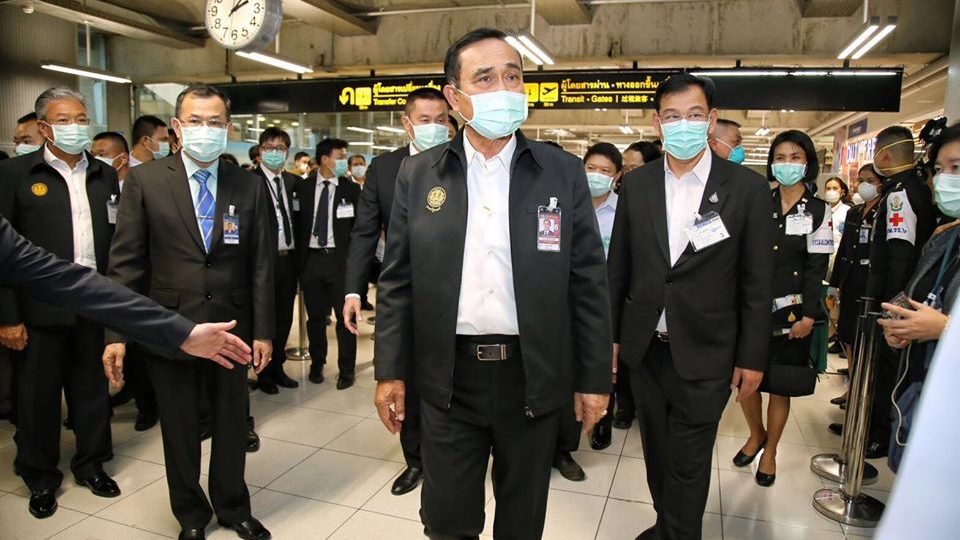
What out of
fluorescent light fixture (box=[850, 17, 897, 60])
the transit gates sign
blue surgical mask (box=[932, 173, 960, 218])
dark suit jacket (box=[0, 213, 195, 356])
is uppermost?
fluorescent light fixture (box=[850, 17, 897, 60])

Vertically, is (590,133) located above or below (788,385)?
above

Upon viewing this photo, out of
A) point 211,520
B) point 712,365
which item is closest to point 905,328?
point 712,365

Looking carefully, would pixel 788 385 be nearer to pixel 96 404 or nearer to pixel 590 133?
pixel 96 404

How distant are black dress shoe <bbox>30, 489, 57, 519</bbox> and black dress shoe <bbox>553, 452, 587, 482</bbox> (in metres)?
2.38

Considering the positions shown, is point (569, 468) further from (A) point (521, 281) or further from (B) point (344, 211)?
(B) point (344, 211)

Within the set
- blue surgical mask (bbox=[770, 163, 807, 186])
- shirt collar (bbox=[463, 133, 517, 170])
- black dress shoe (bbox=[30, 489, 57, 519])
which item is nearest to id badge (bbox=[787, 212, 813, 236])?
blue surgical mask (bbox=[770, 163, 807, 186])

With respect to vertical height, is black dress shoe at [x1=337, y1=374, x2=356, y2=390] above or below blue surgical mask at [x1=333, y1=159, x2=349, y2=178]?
below

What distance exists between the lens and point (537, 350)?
163 cm

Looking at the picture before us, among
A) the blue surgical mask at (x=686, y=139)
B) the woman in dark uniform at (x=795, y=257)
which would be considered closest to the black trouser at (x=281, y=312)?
the blue surgical mask at (x=686, y=139)

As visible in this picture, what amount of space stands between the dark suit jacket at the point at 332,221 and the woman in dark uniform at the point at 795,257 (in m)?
3.05

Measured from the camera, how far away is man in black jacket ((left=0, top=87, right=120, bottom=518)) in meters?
2.83

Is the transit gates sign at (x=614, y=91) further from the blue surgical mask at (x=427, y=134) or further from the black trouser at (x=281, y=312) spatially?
the blue surgical mask at (x=427, y=134)

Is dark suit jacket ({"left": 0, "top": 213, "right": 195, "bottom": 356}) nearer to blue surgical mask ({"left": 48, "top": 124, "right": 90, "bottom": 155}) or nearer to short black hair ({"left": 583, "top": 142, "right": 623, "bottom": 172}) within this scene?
blue surgical mask ({"left": 48, "top": 124, "right": 90, "bottom": 155})

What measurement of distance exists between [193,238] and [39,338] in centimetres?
114
